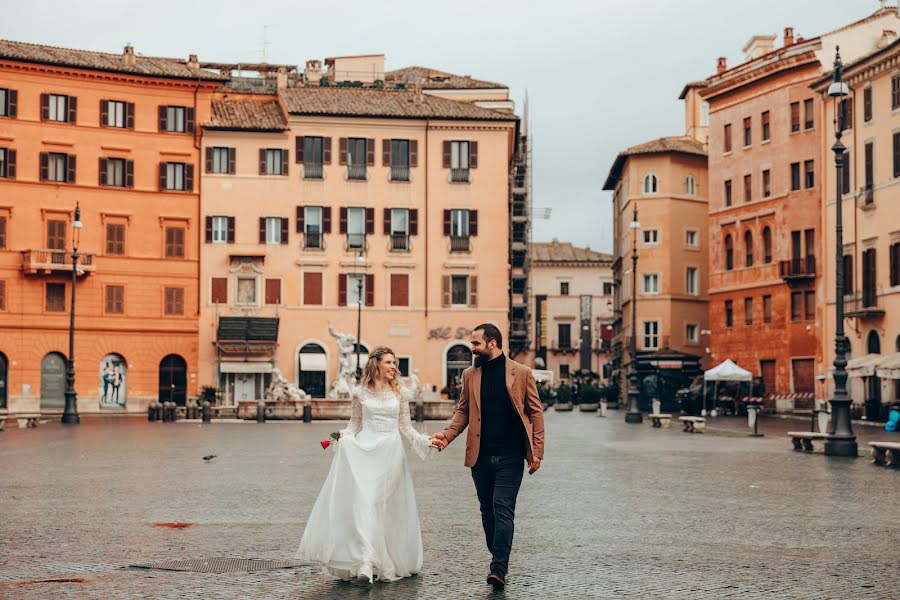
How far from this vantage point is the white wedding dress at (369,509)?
9828mm

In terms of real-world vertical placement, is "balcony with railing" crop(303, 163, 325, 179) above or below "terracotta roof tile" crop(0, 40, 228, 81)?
below

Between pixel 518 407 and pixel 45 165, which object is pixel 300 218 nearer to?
pixel 45 165

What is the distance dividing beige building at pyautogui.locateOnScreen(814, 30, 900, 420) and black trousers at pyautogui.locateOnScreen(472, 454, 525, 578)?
40477mm

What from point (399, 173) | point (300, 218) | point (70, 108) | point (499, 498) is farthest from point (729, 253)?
point (499, 498)

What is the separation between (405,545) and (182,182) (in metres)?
57.8

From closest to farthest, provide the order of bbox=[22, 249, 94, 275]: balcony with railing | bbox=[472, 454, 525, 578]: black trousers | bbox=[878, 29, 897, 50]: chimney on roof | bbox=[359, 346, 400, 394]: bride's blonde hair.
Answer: bbox=[472, 454, 525, 578]: black trousers → bbox=[359, 346, 400, 394]: bride's blonde hair → bbox=[878, 29, 897, 50]: chimney on roof → bbox=[22, 249, 94, 275]: balcony with railing

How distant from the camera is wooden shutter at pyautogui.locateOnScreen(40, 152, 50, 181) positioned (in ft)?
206

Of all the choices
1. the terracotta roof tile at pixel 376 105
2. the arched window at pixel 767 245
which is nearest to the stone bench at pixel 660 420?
the arched window at pixel 767 245

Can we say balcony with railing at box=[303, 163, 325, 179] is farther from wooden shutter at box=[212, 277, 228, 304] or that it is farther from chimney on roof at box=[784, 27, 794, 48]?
chimney on roof at box=[784, 27, 794, 48]

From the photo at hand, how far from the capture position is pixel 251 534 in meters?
12.8

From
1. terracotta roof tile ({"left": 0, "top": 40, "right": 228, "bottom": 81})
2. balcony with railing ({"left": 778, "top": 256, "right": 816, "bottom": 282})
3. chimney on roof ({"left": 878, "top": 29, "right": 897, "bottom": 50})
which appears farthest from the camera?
terracotta roof tile ({"left": 0, "top": 40, "right": 228, "bottom": 81})

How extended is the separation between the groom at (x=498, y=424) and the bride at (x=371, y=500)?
547mm

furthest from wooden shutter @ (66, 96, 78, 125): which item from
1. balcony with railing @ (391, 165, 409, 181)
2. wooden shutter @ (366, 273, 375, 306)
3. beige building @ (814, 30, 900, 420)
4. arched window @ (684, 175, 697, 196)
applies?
arched window @ (684, 175, 697, 196)

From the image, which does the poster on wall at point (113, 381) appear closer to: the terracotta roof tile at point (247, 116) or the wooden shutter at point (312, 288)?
the wooden shutter at point (312, 288)
